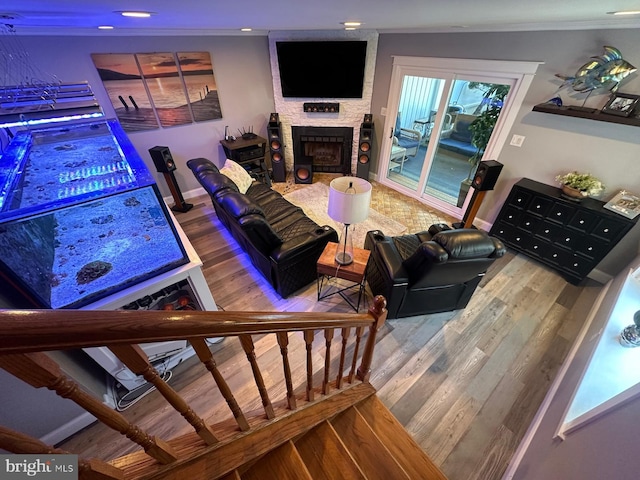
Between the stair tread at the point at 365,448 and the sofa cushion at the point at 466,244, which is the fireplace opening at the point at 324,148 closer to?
the sofa cushion at the point at 466,244

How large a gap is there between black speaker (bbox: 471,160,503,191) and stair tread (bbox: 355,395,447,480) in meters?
2.87

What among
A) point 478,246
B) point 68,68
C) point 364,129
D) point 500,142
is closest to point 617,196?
point 500,142

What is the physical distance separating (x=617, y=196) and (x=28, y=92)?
18.3ft

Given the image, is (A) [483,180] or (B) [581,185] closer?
(B) [581,185]

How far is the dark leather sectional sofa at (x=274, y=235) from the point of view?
85.5 inches

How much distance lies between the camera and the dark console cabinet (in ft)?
8.28

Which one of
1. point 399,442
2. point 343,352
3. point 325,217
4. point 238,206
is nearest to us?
point 343,352

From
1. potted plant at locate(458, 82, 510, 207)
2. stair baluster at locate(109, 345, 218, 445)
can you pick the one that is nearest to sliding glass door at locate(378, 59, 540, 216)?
potted plant at locate(458, 82, 510, 207)

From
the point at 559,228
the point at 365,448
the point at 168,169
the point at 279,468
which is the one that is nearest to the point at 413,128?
the point at 559,228

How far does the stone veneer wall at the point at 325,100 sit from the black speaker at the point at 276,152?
9.6 inches

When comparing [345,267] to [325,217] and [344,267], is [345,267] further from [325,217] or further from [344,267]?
[325,217]

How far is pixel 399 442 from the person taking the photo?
1.50 meters

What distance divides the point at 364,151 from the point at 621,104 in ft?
9.92

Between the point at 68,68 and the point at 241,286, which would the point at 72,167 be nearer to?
the point at 241,286
